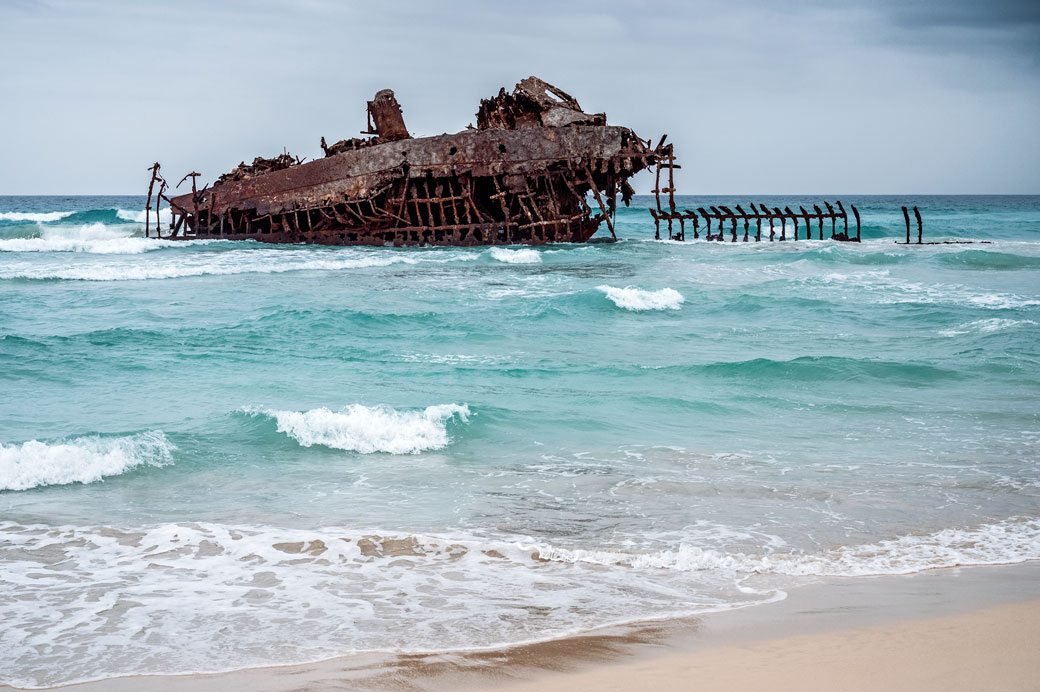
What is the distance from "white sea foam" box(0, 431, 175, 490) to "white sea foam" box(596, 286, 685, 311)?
10951mm

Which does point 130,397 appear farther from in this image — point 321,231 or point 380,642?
point 321,231

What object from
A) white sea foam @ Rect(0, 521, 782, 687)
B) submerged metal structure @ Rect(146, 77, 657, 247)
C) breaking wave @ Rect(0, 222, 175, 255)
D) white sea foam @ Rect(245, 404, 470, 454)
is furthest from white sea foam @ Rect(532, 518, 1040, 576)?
breaking wave @ Rect(0, 222, 175, 255)

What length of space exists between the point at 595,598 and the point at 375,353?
28.2 ft

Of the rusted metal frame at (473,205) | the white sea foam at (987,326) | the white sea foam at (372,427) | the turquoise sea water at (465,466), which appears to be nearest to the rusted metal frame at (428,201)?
the rusted metal frame at (473,205)

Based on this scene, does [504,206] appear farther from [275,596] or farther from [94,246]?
[275,596]

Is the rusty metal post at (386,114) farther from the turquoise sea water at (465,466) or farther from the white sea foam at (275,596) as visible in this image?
the white sea foam at (275,596)

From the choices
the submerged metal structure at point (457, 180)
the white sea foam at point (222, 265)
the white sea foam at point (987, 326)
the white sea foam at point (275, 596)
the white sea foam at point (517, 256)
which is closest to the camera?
the white sea foam at point (275, 596)

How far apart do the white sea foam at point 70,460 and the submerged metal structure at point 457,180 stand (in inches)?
801

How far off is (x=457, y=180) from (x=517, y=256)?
348 centimetres

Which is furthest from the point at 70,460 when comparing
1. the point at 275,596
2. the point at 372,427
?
the point at 275,596

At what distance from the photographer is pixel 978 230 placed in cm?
4988

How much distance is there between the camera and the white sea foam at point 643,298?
1712 cm

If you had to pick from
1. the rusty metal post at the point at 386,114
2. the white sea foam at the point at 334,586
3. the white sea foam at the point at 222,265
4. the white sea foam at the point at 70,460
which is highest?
the rusty metal post at the point at 386,114

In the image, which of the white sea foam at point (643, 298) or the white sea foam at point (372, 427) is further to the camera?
the white sea foam at point (643, 298)
